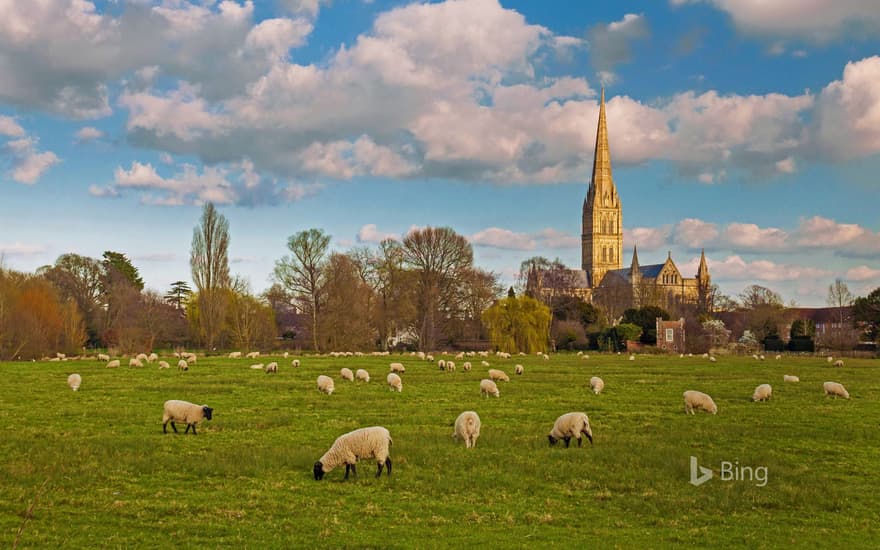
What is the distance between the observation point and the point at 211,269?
7088 centimetres

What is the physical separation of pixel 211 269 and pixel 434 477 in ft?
203

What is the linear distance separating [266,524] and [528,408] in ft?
47.1

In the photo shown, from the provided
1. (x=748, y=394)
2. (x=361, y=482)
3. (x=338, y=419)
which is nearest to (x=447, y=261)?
(x=748, y=394)

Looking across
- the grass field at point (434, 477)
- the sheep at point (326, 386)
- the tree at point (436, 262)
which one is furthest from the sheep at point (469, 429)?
the tree at point (436, 262)

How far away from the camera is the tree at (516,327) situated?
68500 mm

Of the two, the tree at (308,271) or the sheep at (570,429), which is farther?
the tree at (308,271)

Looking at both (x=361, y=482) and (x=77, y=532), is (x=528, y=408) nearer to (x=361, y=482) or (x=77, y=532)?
(x=361, y=482)

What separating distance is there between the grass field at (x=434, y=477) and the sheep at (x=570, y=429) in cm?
40

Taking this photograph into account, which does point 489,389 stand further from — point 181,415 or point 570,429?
point 181,415

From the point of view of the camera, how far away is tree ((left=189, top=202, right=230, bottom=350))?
69062 mm

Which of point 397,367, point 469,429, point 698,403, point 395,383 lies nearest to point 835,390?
point 698,403

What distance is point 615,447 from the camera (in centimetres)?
1631

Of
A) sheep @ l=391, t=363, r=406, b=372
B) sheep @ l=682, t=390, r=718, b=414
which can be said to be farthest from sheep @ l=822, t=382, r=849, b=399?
sheep @ l=391, t=363, r=406, b=372

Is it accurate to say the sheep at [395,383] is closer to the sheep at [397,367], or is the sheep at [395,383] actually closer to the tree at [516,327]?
the sheep at [397,367]
